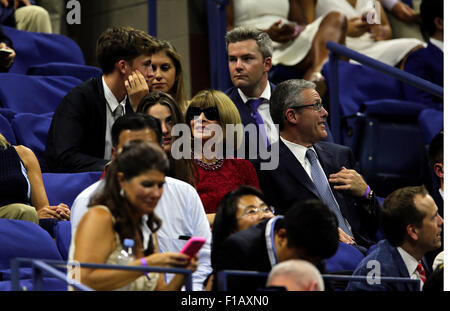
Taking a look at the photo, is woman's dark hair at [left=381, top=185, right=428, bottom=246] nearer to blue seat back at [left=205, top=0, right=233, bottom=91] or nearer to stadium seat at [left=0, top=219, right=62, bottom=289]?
stadium seat at [left=0, top=219, right=62, bottom=289]

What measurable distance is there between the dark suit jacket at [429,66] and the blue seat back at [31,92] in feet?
5.91

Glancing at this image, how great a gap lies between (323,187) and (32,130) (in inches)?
51.7

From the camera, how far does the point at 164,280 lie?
234 cm

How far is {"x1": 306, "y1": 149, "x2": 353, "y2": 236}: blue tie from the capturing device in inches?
136

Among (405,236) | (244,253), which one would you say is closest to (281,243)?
(244,253)

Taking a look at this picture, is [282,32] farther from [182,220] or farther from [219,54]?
[182,220]

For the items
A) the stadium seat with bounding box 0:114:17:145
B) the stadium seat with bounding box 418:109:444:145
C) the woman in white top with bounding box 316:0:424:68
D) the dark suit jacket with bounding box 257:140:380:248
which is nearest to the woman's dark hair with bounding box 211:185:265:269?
the dark suit jacket with bounding box 257:140:380:248

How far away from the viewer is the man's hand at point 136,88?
366cm

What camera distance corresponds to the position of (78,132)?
364cm

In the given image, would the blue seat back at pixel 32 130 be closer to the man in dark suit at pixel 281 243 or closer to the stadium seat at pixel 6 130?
the stadium seat at pixel 6 130

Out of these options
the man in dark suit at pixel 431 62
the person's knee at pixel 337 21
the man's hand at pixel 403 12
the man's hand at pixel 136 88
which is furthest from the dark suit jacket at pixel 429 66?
the man's hand at pixel 136 88
